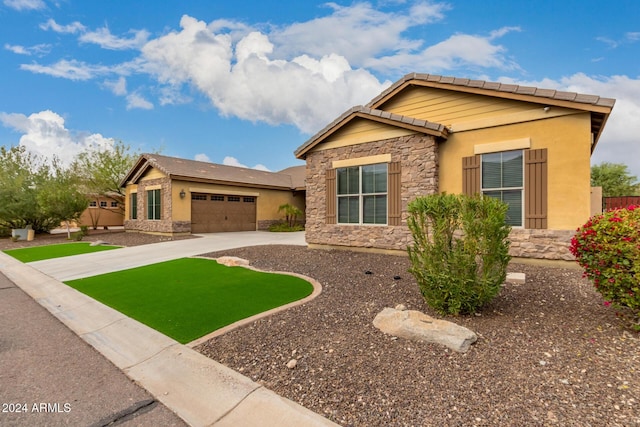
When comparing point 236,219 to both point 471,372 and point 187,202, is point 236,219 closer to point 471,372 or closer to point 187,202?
point 187,202

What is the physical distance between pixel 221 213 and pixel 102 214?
1730 centimetres

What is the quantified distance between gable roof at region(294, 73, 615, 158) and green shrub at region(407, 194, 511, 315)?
15.3 feet

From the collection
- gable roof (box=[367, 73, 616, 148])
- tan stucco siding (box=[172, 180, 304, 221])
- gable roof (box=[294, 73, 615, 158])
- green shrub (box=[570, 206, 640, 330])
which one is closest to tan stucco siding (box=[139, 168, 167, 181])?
tan stucco siding (box=[172, 180, 304, 221])

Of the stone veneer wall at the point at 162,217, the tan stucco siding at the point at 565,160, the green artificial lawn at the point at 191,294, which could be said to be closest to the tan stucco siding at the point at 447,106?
the tan stucco siding at the point at 565,160

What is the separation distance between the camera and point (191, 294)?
5668 millimetres

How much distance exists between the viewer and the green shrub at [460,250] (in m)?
3.70

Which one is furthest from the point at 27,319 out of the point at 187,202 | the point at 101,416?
the point at 187,202

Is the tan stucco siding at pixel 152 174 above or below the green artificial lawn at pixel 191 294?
above

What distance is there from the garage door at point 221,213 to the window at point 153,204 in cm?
214

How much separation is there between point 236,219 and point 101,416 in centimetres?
1703

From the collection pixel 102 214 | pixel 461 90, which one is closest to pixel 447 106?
pixel 461 90

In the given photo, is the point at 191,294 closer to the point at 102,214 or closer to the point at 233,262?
the point at 233,262

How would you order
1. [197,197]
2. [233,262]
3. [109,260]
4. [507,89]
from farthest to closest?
1. [197,197]
2. [109,260]
3. [233,262]
4. [507,89]

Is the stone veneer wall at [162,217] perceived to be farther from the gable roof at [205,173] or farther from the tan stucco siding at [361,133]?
the tan stucco siding at [361,133]
